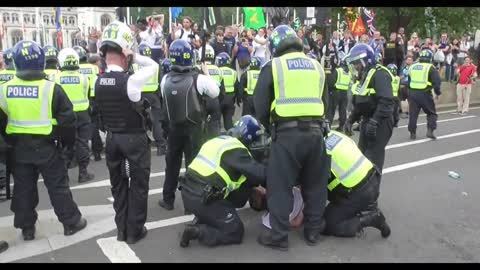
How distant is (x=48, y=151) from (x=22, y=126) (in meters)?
0.35

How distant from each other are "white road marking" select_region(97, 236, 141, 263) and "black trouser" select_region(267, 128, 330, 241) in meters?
1.38

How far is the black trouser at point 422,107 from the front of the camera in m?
10.7

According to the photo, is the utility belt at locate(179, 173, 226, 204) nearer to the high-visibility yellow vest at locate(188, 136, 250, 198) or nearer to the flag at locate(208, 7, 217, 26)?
the high-visibility yellow vest at locate(188, 136, 250, 198)

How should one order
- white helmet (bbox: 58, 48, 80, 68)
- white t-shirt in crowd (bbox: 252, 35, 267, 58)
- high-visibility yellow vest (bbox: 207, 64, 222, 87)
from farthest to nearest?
white t-shirt in crowd (bbox: 252, 35, 267, 58), high-visibility yellow vest (bbox: 207, 64, 222, 87), white helmet (bbox: 58, 48, 80, 68)

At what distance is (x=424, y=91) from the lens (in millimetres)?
10773

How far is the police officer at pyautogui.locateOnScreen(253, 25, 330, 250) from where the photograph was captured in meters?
4.57

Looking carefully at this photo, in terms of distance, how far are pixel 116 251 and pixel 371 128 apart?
11.7ft

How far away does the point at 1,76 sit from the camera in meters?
7.56

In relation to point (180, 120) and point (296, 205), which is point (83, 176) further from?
point (296, 205)

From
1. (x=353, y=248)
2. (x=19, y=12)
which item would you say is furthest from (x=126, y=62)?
(x=19, y=12)

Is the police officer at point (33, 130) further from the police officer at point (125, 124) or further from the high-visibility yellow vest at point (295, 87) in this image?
the high-visibility yellow vest at point (295, 87)

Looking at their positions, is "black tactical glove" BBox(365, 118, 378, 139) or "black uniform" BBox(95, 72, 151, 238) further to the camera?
"black tactical glove" BBox(365, 118, 378, 139)

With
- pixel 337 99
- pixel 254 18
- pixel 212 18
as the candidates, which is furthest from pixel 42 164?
pixel 212 18

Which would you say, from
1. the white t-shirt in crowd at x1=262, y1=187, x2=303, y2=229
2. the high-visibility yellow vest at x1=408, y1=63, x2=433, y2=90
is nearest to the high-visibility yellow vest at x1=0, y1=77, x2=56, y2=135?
the white t-shirt in crowd at x1=262, y1=187, x2=303, y2=229
